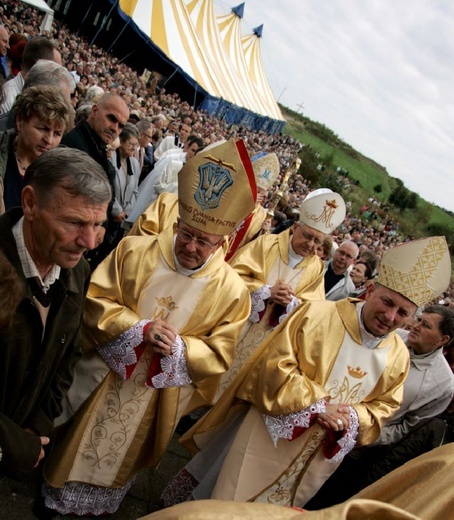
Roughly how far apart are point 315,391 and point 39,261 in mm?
1743

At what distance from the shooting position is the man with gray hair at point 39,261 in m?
1.65

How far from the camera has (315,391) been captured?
2674 mm

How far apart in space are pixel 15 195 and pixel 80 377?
1.11 meters

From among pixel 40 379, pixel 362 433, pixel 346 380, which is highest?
pixel 346 380

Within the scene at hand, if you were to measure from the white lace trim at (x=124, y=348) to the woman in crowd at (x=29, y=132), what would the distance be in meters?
0.96

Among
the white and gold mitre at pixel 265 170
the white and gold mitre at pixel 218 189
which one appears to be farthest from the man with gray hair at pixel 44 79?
the white and gold mitre at pixel 265 170

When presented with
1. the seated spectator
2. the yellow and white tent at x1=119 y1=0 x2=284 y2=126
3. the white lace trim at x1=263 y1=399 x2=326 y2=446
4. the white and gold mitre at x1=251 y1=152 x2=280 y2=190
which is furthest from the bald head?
the yellow and white tent at x1=119 y1=0 x2=284 y2=126

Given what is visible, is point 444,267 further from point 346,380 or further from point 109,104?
point 109,104

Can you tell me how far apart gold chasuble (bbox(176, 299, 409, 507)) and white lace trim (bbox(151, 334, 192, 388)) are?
526 mm

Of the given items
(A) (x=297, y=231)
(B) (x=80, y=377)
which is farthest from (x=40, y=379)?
(A) (x=297, y=231)

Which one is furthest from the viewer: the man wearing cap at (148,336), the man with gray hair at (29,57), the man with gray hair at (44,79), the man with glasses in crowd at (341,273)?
the man with glasses in crowd at (341,273)

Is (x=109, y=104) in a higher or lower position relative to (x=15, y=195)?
higher

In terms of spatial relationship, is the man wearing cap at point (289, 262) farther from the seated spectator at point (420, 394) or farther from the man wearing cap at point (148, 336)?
the man wearing cap at point (148, 336)

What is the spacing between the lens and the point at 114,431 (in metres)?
2.61
